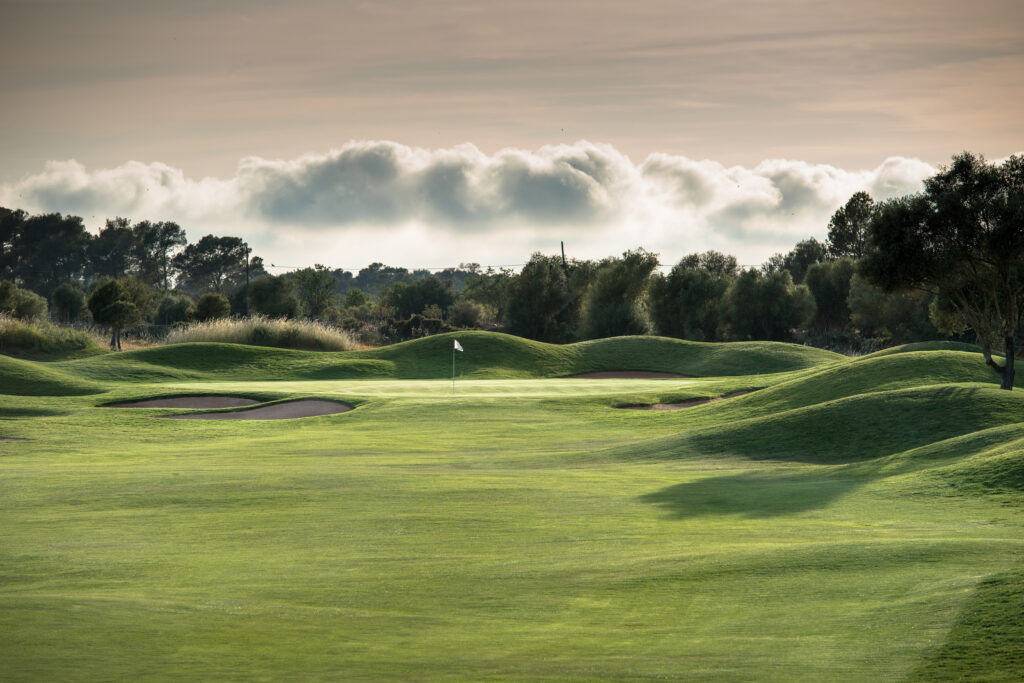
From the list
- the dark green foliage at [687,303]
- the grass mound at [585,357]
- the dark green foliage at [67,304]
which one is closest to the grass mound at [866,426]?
the grass mound at [585,357]

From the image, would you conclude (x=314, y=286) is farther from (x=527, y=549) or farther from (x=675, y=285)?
(x=527, y=549)

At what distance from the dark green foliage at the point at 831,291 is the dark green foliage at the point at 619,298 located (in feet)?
51.3

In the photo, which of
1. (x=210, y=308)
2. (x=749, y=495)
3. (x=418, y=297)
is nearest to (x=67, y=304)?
(x=210, y=308)

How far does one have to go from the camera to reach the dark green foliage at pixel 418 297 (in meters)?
111

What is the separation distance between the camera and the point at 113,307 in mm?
68062

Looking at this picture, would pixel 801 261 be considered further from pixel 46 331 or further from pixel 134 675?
pixel 134 675

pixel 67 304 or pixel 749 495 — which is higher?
pixel 67 304

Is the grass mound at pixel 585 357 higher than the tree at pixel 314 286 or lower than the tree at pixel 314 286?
lower

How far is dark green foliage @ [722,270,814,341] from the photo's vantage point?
82500 millimetres

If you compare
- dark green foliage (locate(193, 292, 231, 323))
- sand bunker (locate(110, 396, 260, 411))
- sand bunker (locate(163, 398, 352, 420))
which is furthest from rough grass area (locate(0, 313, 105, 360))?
sand bunker (locate(163, 398, 352, 420))

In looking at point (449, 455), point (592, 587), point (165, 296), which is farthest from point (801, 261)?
point (592, 587)

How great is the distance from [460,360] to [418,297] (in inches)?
2020

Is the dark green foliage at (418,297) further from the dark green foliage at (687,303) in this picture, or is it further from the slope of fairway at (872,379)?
the slope of fairway at (872,379)

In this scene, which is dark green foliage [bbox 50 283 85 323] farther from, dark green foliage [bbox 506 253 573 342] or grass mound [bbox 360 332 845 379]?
grass mound [bbox 360 332 845 379]
